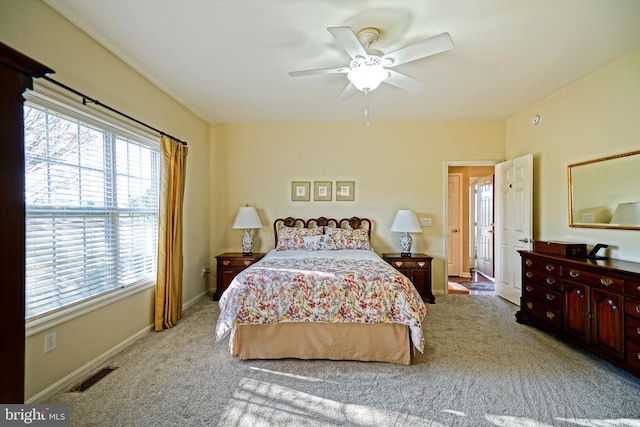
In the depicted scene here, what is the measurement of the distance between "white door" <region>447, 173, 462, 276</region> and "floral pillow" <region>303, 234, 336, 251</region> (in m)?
3.08

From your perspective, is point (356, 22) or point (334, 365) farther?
point (334, 365)

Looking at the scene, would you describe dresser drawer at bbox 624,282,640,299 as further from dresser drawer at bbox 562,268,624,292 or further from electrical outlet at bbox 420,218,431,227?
electrical outlet at bbox 420,218,431,227

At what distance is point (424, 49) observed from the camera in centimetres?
203

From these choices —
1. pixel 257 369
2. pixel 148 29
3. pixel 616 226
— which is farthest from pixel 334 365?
pixel 148 29

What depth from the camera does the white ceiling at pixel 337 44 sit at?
6.59 feet

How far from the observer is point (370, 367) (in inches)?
92.8

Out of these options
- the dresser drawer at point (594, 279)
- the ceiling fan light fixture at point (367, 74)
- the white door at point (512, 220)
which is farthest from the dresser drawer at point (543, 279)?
the ceiling fan light fixture at point (367, 74)

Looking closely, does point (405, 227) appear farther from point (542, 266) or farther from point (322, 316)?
point (322, 316)

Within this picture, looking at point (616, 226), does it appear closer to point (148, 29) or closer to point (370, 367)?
point (370, 367)

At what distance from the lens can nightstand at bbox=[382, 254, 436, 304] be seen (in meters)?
4.09

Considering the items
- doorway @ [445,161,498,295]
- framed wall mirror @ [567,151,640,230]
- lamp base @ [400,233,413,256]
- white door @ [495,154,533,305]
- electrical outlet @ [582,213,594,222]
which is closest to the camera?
framed wall mirror @ [567,151,640,230]

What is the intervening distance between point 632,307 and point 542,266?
0.90m

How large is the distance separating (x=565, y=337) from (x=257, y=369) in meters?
2.84

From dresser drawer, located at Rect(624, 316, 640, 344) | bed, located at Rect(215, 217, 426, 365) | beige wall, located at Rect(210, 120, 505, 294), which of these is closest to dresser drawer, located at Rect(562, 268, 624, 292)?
dresser drawer, located at Rect(624, 316, 640, 344)
